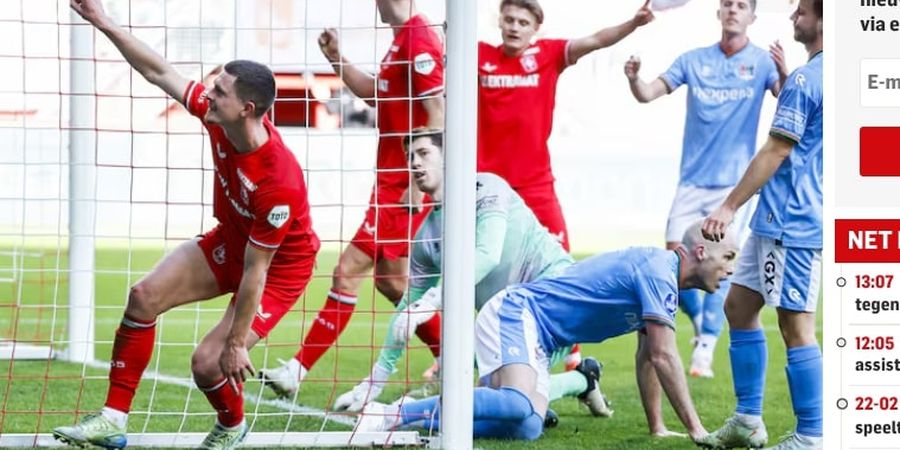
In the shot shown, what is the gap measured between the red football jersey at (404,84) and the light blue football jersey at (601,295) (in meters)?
0.91

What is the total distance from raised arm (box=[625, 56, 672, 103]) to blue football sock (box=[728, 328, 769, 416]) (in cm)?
167

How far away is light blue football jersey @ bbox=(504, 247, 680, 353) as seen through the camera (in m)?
6.09

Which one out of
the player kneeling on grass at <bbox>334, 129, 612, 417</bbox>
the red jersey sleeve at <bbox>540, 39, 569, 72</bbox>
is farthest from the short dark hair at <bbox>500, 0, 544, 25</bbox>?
the player kneeling on grass at <bbox>334, 129, 612, 417</bbox>

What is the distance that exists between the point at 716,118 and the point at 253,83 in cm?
361

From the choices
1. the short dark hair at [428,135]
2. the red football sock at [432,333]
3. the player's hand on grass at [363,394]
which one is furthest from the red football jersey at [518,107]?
the player's hand on grass at [363,394]

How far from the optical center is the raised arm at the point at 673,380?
589 cm

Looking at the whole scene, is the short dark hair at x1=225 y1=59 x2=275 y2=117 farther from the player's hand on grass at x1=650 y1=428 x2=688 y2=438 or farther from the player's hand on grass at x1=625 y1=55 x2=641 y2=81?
the player's hand on grass at x1=625 y1=55 x2=641 y2=81

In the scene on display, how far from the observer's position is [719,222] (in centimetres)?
559

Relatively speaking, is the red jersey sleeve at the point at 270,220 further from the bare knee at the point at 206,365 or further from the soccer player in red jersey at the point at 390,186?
the soccer player in red jersey at the point at 390,186

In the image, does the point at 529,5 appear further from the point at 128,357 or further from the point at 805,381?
the point at 128,357

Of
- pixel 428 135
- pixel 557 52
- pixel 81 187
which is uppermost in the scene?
pixel 557 52

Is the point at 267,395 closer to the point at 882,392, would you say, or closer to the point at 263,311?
the point at 263,311

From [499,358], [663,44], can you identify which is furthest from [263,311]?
[663,44]
